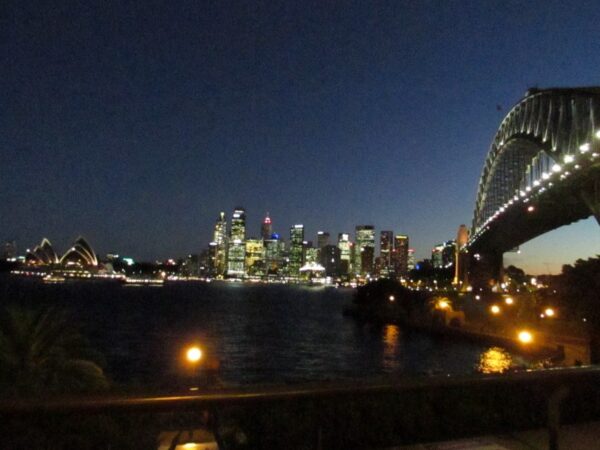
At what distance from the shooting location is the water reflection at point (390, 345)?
4894cm

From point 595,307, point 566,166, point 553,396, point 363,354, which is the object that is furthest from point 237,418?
point 566,166

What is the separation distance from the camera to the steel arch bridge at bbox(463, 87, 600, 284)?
55531 millimetres

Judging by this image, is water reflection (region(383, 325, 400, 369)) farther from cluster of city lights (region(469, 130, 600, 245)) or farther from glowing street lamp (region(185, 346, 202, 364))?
glowing street lamp (region(185, 346, 202, 364))

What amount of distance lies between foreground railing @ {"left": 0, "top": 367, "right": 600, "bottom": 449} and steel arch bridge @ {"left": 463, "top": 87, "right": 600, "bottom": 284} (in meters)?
48.7

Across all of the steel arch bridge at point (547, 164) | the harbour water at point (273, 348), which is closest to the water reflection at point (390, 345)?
the harbour water at point (273, 348)

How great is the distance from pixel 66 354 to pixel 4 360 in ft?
4.76

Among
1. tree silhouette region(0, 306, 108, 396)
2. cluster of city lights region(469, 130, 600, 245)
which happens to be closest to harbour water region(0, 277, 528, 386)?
cluster of city lights region(469, 130, 600, 245)

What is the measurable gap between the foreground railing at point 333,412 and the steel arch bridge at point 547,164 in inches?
1918

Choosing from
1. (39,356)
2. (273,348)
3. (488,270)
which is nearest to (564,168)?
(273,348)

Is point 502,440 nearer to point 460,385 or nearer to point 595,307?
point 460,385

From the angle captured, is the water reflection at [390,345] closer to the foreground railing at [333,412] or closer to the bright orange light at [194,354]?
the bright orange light at [194,354]

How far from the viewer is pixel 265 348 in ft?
181

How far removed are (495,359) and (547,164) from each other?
3975 centimetres

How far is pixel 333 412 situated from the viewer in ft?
24.4
